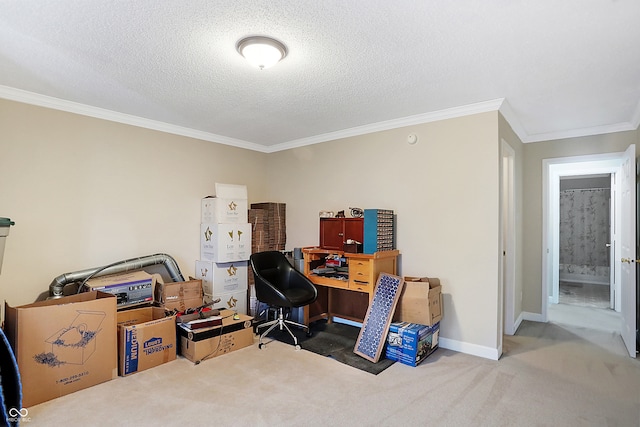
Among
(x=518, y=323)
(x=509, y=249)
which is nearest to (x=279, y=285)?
(x=509, y=249)

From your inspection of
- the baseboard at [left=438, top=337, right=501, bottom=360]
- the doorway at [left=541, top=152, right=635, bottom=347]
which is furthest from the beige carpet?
the doorway at [left=541, top=152, right=635, bottom=347]

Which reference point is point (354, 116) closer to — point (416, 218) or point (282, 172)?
point (416, 218)

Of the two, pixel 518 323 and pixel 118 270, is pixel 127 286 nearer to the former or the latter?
pixel 118 270

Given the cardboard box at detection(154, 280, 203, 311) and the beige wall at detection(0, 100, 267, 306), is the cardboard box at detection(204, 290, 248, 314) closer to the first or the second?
the cardboard box at detection(154, 280, 203, 311)

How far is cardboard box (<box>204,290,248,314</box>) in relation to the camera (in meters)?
4.12

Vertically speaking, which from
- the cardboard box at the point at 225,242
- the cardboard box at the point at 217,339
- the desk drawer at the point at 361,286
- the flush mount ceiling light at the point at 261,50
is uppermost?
the flush mount ceiling light at the point at 261,50

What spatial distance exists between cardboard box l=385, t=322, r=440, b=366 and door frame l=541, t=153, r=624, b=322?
2.33 meters

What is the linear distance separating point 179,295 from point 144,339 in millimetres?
741

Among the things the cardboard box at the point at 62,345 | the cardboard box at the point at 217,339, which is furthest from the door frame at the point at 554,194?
the cardboard box at the point at 62,345

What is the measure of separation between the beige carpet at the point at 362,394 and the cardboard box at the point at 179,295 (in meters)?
0.65

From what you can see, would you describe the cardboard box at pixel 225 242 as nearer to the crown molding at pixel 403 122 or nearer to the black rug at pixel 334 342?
the black rug at pixel 334 342

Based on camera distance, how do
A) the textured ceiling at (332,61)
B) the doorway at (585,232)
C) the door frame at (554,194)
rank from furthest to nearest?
the doorway at (585,232) < the door frame at (554,194) < the textured ceiling at (332,61)

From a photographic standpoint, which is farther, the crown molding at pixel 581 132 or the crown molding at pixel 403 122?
the crown molding at pixel 581 132

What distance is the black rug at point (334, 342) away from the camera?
10.1 ft
